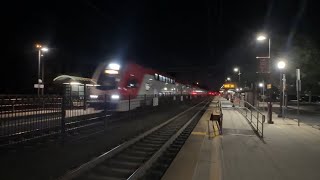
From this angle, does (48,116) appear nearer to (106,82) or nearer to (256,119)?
(106,82)

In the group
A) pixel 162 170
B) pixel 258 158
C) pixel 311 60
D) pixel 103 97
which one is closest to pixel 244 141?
pixel 258 158

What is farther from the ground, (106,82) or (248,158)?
(106,82)

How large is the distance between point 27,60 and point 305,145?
46823mm

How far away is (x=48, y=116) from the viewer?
12219mm

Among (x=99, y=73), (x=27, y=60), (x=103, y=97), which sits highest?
(x=27, y=60)

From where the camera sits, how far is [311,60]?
30797 millimetres

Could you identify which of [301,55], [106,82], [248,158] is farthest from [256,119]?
[301,55]

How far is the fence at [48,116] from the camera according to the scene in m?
10.6

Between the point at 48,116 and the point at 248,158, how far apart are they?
6677 millimetres

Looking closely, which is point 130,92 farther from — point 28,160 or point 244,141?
point 28,160

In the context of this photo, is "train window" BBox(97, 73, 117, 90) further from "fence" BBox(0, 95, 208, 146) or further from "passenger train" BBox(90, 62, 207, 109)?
"fence" BBox(0, 95, 208, 146)

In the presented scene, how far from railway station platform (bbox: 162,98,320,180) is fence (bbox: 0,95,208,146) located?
431 centimetres

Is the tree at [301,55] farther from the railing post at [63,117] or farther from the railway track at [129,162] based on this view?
the railing post at [63,117]

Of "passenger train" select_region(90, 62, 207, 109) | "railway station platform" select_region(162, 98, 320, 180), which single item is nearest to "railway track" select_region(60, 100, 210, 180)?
"railway station platform" select_region(162, 98, 320, 180)
